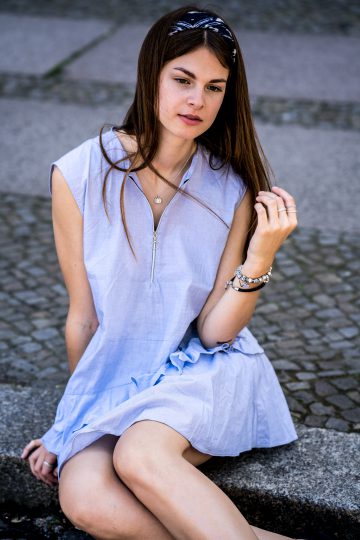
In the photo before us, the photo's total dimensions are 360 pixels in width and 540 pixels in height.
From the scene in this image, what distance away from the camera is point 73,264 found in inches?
104

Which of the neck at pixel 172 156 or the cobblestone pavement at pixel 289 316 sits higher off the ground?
the neck at pixel 172 156

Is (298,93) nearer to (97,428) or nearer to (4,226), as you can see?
(4,226)

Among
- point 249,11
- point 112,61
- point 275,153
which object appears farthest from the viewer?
point 249,11

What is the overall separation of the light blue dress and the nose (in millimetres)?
268

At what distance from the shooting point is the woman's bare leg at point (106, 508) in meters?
2.25

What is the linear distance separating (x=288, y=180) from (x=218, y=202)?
278 cm

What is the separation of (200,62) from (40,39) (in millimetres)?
6115

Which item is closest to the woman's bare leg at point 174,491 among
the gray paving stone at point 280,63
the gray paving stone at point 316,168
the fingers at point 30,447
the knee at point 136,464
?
the knee at point 136,464

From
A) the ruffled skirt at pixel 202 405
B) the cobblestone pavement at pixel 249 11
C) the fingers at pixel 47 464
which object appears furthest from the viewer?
the cobblestone pavement at pixel 249 11

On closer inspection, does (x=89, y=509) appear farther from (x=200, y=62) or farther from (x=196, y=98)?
(x=200, y=62)

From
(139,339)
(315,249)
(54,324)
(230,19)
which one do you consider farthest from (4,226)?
(230,19)

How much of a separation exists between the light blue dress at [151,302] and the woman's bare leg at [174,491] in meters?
0.26

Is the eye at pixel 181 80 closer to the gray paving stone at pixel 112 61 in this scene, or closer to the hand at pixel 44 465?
the hand at pixel 44 465

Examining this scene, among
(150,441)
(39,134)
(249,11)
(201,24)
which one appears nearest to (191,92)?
(201,24)
